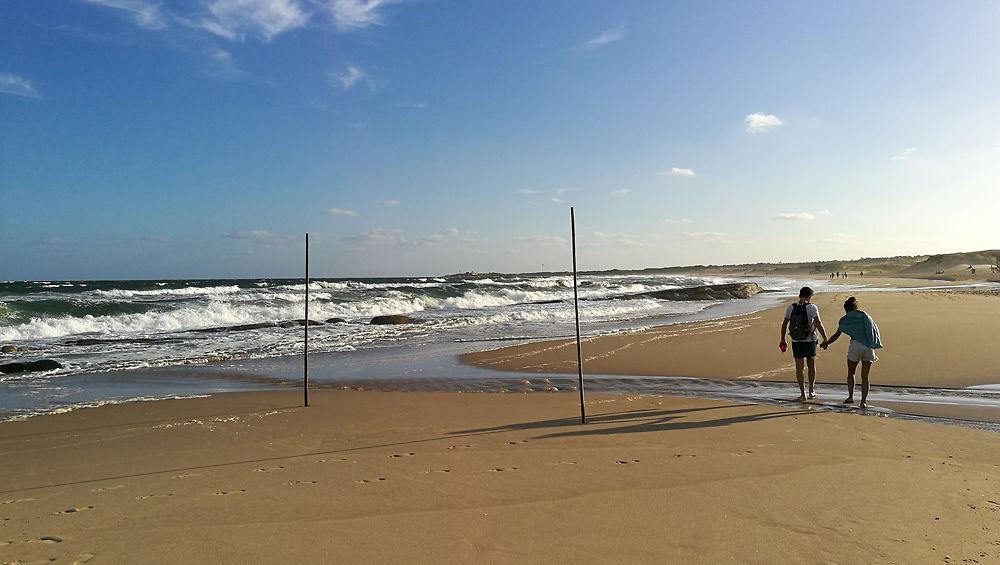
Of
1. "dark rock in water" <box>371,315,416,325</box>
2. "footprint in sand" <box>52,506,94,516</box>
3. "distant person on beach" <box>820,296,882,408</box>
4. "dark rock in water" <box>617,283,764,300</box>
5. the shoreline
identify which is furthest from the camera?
"dark rock in water" <box>617,283,764,300</box>

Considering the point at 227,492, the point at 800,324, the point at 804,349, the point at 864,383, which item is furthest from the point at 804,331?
the point at 227,492

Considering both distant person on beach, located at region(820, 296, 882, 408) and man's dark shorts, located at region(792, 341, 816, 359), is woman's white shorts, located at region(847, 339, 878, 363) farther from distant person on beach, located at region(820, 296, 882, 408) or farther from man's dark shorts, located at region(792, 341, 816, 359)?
man's dark shorts, located at region(792, 341, 816, 359)

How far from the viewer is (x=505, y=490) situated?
4.60 meters

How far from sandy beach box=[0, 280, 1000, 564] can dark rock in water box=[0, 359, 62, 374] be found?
6.03 meters

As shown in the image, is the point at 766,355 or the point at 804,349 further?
the point at 766,355

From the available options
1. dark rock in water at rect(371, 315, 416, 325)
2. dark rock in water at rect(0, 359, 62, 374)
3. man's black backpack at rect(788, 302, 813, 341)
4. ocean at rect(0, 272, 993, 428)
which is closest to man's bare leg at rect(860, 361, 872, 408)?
man's black backpack at rect(788, 302, 813, 341)

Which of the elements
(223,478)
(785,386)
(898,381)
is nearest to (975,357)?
(898,381)

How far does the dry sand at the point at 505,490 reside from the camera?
359 cm

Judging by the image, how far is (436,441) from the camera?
246 inches

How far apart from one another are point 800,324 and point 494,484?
6.32m

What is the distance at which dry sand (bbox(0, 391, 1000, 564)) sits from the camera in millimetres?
3594

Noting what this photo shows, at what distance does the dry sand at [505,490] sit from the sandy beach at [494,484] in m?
0.02

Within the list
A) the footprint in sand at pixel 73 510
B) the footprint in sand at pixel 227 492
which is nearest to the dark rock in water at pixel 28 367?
the footprint in sand at pixel 73 510

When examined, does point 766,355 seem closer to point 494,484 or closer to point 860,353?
point 860,353
